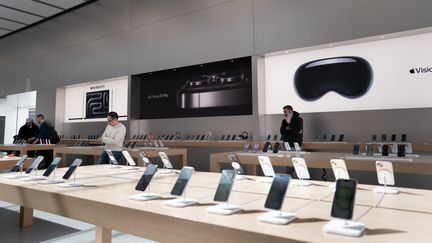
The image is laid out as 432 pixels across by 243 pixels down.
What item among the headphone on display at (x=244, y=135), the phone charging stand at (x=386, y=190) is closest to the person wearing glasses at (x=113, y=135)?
the headphone on display at (x=244, y=135)

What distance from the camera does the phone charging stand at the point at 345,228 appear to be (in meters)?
0.96

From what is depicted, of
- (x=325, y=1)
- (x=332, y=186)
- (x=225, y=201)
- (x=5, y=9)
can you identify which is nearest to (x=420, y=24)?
(x=325, y=1)

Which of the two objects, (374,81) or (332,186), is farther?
(374,81)

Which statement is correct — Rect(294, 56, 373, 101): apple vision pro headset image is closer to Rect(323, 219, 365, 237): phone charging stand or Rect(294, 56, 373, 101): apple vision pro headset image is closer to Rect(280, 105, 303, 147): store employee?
Rect(280, 105, 303, 147): store employee

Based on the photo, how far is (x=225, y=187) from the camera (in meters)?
1.32

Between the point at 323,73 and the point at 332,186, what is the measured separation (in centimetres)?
400

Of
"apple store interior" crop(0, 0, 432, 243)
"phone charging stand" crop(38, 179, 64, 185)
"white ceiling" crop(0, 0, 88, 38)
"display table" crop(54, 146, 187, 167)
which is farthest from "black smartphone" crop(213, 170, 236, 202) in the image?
"white ceiling" crop(0, 0, 88, 38)

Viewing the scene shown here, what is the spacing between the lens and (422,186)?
4312 millimetres

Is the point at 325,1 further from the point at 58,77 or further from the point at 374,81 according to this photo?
the point at 58,77

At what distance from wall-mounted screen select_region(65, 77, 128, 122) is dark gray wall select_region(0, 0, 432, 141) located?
0.32 m

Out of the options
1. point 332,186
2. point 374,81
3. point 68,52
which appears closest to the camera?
point 332,186

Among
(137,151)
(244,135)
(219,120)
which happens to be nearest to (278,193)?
(137,151)

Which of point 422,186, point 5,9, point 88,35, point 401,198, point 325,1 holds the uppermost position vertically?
point 5,9

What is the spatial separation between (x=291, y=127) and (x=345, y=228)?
3.99 meters
